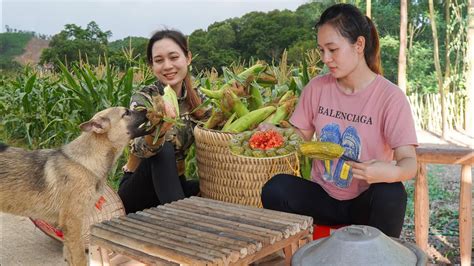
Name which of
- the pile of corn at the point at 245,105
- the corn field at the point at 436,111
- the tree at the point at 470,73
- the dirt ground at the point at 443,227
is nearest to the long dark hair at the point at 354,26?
the pile of corn at the point at 245,105

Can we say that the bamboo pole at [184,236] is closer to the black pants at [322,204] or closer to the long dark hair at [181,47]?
the black pants at [322,204]

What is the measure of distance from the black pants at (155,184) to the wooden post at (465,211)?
5.26ft

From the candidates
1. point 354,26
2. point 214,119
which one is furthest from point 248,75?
point 354,26

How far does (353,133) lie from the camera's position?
233cm

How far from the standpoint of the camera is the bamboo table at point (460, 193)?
252 cm

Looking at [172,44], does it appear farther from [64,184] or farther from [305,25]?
[305,25]

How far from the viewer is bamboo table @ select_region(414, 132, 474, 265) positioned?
8.27 feet

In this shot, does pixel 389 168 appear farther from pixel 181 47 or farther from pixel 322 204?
pixel 181 47

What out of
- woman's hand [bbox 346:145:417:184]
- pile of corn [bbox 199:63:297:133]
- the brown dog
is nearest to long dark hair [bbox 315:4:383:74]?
woman's hand [bbox 346:145:417:184]

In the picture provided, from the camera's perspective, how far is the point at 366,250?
1520 mm

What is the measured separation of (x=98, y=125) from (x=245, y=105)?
3.57ft

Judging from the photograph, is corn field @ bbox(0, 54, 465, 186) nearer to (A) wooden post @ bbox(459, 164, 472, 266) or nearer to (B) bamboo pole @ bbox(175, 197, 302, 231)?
(A) wooden post @ bbox(459, 164, 472, 266)

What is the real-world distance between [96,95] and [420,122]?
10447mm

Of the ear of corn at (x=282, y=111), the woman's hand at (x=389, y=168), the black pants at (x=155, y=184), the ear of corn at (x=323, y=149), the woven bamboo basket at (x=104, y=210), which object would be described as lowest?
the woven bamboo basket at (x=104, y=210)
